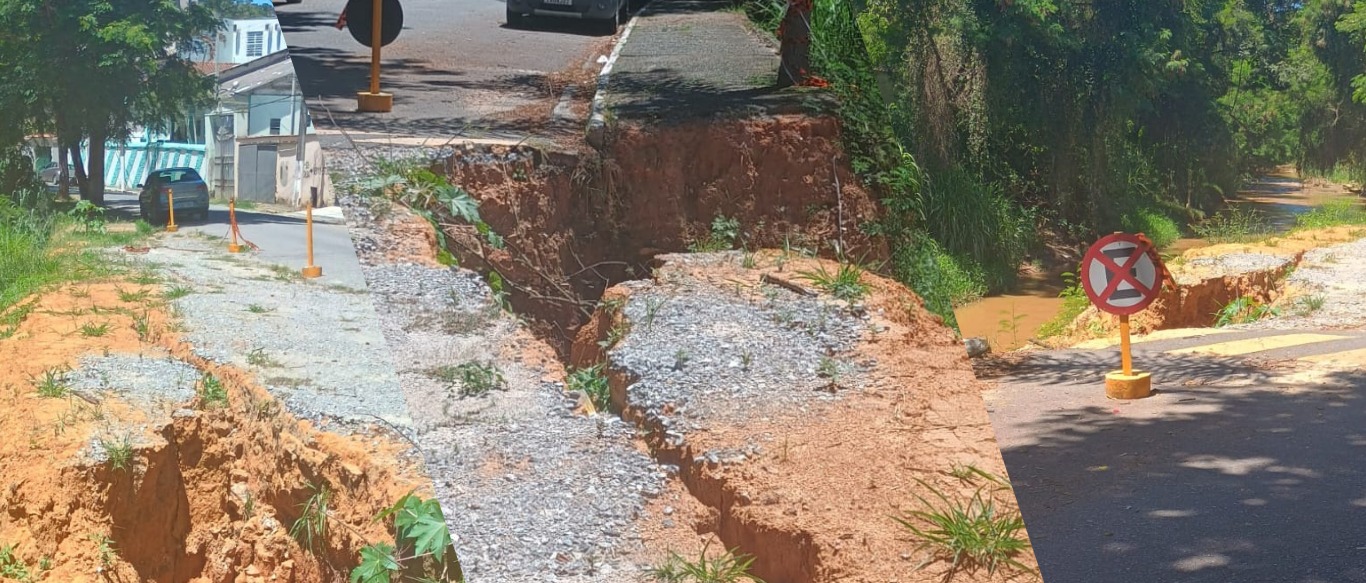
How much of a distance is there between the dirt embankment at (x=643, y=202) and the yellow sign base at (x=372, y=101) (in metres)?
0.17

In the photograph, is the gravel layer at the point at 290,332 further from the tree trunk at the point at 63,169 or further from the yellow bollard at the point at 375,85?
the yellow bollard at the point at 375,85

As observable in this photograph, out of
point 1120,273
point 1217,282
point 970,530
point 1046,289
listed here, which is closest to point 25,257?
point 970,530

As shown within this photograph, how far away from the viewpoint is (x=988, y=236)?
208 centimetres

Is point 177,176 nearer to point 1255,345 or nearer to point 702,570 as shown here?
point 702,570

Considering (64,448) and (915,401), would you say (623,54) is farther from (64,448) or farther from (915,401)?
(64,448)

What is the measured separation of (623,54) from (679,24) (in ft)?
0.47

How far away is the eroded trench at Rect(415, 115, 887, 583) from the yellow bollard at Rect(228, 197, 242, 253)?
0.44 meters

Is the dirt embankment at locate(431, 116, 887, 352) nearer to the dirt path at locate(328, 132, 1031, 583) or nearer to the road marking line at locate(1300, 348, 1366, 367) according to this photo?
the dirt path at locate(328, 132, 1031, 583)

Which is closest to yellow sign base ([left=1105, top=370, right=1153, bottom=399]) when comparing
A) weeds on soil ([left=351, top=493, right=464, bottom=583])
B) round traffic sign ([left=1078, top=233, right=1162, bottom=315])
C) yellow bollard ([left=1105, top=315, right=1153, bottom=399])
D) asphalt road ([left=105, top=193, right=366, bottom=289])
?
yellow bollard ([left=1105, top=315, right=1153, bottom=399])

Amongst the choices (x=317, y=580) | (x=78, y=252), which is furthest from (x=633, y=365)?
(x=78, y=252)

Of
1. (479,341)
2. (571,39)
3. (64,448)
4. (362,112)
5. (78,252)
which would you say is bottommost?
(64,448)

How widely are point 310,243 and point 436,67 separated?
0.56 meters

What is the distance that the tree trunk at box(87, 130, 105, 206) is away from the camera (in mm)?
2156

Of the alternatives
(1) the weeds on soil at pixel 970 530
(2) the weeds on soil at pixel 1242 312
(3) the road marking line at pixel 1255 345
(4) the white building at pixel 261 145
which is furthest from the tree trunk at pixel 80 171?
(2) the weeds on soil at pixel 1242 312
